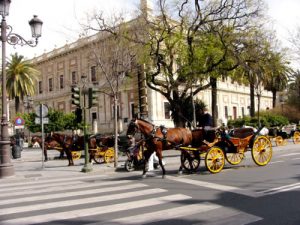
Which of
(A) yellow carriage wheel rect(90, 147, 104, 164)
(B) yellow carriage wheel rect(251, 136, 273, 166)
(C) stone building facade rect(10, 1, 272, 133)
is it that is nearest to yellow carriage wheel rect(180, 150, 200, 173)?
(B) yellow carriage wheel rect(251, 136, 273, 166)

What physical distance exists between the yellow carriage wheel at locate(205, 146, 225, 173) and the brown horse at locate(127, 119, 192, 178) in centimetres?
96

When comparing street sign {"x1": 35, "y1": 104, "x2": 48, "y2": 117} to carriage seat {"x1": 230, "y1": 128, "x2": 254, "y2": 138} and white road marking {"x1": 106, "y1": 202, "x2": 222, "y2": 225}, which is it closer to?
carriage seat {"x1": 230, "y1": 128, "x2": 254, "y2": 138}

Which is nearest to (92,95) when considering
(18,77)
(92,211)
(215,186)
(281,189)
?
(215,186)

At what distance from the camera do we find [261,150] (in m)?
14.1

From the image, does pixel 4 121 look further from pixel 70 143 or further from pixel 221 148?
pixel 221 148

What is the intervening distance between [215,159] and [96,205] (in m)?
5.44

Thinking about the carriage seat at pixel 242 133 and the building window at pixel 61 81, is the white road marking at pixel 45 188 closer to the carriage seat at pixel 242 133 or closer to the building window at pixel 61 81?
the carriage seat at pixel 242 133

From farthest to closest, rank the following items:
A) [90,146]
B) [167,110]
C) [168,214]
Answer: [167,110] → [90,146] → [168,214]

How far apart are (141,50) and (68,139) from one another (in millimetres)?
7549

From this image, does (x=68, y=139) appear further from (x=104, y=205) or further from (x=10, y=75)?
(x=10, y=75)

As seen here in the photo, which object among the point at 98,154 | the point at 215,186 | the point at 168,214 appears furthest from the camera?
the point at 98,154

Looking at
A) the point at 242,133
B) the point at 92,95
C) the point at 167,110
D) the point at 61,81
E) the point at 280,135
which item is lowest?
the point at 280,135

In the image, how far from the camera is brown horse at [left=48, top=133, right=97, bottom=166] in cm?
1969

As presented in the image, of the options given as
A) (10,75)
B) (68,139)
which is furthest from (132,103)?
(68,139)
